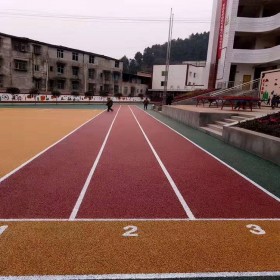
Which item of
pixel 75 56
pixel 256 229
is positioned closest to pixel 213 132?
pixel 256 229

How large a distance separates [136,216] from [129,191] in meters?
1.17

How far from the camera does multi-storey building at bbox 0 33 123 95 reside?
4631 centimetres

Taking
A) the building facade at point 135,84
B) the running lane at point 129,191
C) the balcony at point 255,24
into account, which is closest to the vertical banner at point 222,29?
the balcony at point 255,24

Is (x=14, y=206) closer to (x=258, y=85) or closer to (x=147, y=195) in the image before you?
(x=147, y=195)

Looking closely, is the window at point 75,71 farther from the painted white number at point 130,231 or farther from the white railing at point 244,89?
the painted white number at point 130,231

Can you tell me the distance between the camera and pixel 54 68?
2131 inches

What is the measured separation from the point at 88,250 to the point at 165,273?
3.60ft

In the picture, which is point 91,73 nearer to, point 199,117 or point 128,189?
point 199,117

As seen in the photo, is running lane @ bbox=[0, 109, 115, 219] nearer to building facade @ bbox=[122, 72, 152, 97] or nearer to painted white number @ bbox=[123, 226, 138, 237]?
painted white number @ bbox=[123, 226, 138, 237]

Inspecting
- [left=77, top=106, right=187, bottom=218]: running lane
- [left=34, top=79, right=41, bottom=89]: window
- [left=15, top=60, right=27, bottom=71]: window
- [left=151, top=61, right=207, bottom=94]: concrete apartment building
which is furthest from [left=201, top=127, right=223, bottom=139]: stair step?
[left=151, top=61, right=207, bottom=94]: concrete apartment building

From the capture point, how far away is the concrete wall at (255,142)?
813 cm

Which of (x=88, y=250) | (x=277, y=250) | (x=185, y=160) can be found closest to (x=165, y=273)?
(x=88, y=250)

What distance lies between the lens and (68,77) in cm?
5691

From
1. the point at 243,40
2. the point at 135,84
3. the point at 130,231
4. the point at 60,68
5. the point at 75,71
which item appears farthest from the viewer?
the point at 135,84
